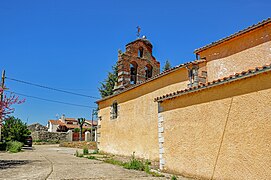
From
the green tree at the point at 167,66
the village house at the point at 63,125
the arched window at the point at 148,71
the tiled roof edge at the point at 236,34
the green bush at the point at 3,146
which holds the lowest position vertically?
the green bush at the point at 3,146

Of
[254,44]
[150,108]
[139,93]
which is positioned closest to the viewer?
[254,44]

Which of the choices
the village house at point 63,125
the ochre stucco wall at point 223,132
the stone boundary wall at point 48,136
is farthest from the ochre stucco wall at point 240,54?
the village house at point 63,125

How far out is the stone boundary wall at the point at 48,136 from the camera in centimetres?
3734

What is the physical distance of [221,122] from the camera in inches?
233

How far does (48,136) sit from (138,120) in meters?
29.2

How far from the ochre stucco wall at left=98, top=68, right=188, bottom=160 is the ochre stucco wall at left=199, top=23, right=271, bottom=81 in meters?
1.30

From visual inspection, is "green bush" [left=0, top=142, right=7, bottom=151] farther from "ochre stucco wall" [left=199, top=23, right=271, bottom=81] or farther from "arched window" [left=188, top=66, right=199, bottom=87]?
"ochre stucco wall" [left=199, top=23, right=271, bottom=81]

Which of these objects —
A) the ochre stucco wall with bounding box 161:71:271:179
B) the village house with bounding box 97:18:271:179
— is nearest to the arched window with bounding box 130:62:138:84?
the village house with bounding box 97:18:271:179

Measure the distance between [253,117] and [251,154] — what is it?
755 mm

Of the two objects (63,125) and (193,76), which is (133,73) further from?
(63,125)

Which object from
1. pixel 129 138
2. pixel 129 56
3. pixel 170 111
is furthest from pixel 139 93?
pixel 170 111

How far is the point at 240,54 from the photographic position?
9344 millimetres

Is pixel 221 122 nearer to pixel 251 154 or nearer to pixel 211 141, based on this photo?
pixel 211 141

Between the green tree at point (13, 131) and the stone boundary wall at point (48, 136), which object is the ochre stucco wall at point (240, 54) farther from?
the stone boundary wall at point (48, 136)
